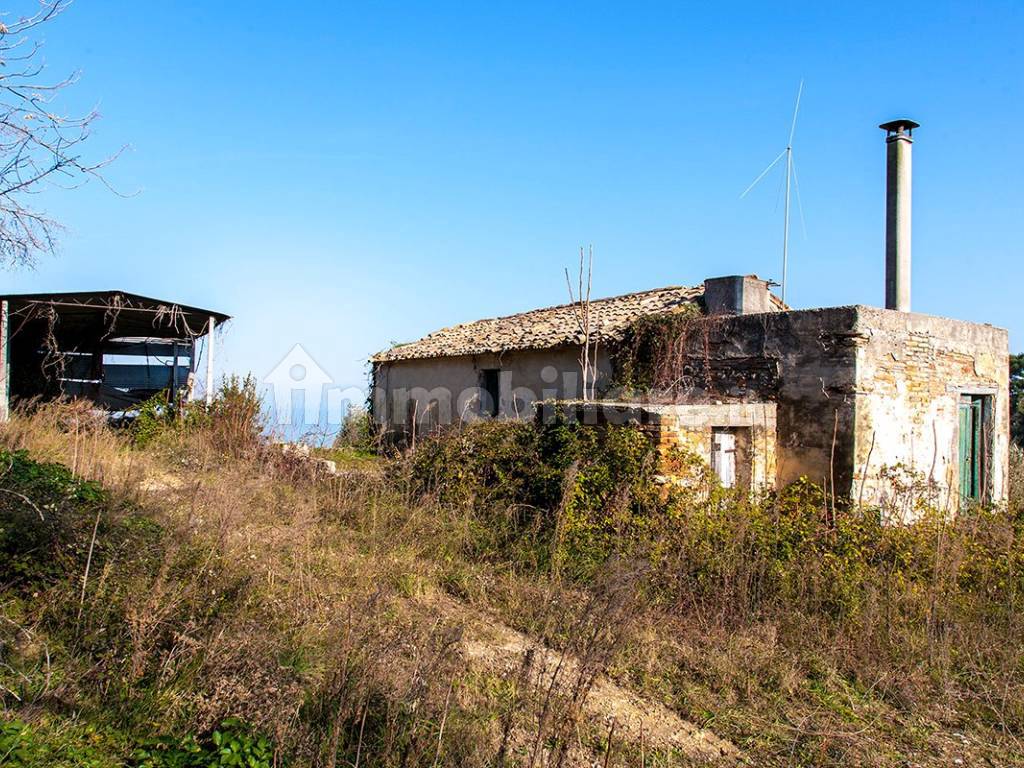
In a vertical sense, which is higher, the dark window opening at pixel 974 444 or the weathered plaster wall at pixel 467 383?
the weathered plaster wall at pixel 467 383

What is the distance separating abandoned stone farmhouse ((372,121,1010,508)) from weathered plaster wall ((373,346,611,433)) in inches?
2.2

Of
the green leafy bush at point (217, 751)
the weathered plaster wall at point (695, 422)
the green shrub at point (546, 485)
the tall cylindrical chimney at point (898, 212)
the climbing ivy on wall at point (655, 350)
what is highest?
the tall cylindrical chimney at point (898, 212)

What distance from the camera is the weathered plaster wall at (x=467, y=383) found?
14.1 m

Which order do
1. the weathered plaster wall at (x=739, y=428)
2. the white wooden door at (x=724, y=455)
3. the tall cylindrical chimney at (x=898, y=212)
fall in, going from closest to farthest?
the weathered plaster wall at (x=739, y=428) → the white wooden door at (x=724, y=455) → the tall cylindrical chimney at (x=898, y=212)

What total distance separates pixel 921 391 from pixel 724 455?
3560 millimetres

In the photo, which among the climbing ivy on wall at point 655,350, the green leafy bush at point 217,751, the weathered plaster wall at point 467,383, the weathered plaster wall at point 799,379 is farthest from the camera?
the weathered plaster wall at point 467,383

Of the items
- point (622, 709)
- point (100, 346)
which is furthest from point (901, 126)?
point (100, 346)

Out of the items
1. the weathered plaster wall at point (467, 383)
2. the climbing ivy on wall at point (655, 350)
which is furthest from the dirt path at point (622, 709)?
the climbing ivy on wall at point (655, 350)

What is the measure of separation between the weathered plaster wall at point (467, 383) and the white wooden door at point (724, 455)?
4090 millimetres

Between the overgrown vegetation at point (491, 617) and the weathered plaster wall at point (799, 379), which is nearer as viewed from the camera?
the overgrown vegetation at point (491, 617)

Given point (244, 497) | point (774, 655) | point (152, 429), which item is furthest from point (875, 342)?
point (152, 429)

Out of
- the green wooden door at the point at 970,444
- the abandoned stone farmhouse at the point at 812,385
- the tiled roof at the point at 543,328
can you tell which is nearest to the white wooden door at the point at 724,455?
the abandoned stone farmhouse at the point at 812,385

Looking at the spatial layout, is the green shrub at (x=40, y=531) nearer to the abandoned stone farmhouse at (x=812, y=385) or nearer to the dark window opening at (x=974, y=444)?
the abandoned stone farmhouse at (x=812, y=385)

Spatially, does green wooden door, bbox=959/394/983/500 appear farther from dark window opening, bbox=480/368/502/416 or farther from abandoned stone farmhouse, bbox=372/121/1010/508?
dark window opening, bbox=480/368/502/416
